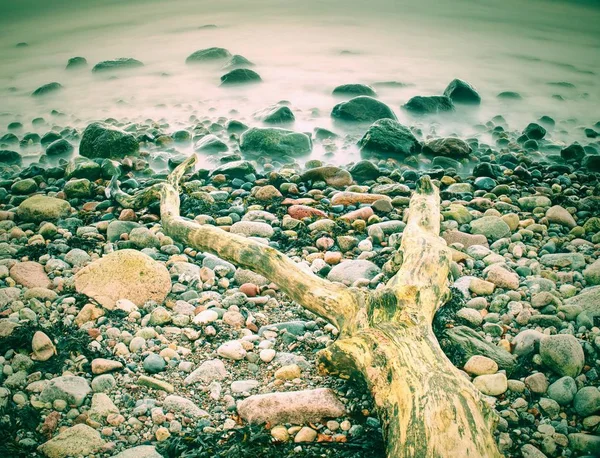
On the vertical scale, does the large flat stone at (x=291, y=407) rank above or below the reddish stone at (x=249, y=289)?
above

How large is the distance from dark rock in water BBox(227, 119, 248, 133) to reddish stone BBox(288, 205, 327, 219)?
3.82m

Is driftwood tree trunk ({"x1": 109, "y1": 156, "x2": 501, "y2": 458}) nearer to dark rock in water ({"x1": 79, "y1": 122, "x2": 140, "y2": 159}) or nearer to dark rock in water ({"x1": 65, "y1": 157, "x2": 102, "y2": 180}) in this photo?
dark rock in water ({"x1": 65, "y1": 157, "x2": 102, "y2": 180})

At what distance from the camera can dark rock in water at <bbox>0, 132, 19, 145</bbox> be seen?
8656 millimetres

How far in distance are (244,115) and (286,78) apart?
3.47m

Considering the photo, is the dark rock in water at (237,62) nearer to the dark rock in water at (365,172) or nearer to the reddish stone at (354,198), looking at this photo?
the dark rock in water at (365,172)

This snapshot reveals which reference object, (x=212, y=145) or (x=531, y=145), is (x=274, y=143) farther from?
(x=531, y=145)

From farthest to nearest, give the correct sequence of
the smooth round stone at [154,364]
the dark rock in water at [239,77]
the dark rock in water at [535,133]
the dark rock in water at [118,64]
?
the dark rock in water at [118,64] < the dark rock in water at [239,77] < the dark rock in water at [535,133] < the smooth round stone at [154,364]

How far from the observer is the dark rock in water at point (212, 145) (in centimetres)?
763

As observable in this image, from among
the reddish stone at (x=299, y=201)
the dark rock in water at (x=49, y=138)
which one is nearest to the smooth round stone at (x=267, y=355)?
the reddish stone at (x=299, y=201)

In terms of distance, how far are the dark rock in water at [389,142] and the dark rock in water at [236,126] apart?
221 centimetres

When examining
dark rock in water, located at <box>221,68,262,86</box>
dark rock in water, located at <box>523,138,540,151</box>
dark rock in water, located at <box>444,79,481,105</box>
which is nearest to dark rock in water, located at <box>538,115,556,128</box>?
dark rock in water, located at <box>444,79,481,105</box>

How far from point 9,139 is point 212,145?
3.80m

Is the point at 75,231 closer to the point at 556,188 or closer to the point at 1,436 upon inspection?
the point at 1,436

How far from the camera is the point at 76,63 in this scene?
1455 centimetres
